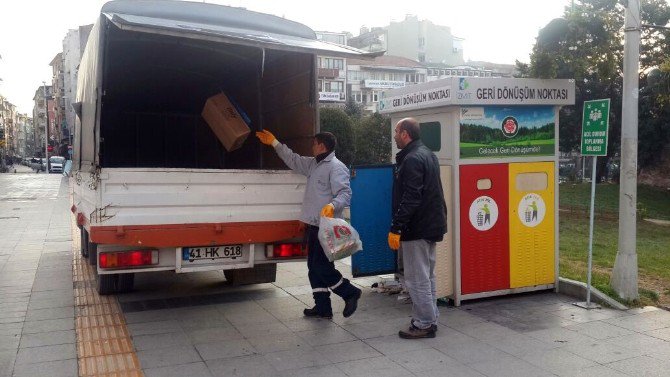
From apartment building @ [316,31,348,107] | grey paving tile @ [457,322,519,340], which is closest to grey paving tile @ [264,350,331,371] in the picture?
grey paving tile @ [457,322,519,340]

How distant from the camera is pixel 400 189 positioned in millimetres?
5133

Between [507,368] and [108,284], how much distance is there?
4.45m

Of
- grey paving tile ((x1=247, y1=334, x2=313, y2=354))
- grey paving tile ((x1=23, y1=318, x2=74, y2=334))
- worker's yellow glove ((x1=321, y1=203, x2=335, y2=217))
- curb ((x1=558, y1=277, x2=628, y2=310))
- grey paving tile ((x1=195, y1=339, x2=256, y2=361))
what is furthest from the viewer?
curb ((x1=558, y1=277, x2=628, y2=310))

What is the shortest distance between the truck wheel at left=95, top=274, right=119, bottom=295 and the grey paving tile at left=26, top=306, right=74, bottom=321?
47 centimetres

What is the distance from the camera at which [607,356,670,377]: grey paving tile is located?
14.1 feet

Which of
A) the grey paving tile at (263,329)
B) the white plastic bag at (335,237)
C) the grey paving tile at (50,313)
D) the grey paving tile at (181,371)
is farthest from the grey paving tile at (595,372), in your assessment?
the grey paving tile at (50,313)

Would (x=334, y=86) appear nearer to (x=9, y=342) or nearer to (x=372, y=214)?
(x=372, y=214)

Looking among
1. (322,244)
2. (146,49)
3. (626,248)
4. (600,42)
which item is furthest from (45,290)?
(600,42)

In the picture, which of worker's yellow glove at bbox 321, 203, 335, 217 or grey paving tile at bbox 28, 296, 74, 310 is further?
grey paving tile at bbox 28, 296, 74, 310

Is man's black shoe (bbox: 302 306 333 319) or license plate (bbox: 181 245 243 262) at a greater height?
license plate (bbox: 181 245 243 262)

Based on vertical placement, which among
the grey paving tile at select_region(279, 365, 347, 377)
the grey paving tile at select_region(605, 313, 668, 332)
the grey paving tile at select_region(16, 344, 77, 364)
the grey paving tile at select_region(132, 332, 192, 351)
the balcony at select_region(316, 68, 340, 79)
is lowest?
the grey paving tile at select_region(16, 344, 77, 364)

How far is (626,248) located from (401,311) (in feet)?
7.78

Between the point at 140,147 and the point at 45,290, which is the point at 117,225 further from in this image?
the point at 140,147

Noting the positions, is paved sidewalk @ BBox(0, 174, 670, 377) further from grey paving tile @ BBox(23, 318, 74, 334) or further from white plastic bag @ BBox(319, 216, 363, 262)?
white plastic bag @ BBox(319, 216, 363, 262)
